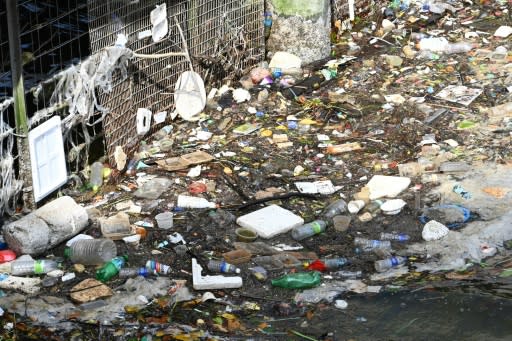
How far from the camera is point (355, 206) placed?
21.1 ft

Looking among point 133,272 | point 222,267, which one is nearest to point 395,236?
point 222,267

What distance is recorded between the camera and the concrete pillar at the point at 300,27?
340 inches

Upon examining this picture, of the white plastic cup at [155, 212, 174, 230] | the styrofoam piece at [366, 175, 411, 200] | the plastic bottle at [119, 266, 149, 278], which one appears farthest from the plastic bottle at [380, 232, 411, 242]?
the plastic bottle at [119, 266, 149, 278]

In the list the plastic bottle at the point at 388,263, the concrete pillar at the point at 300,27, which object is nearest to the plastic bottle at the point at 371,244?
the plastic bottle at the point at 388,263

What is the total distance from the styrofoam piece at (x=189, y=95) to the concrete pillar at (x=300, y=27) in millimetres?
1225

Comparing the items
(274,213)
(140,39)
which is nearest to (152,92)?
(140,39)

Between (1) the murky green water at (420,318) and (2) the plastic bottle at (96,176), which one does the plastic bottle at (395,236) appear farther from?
(2) the plastic bottle at (96,176)

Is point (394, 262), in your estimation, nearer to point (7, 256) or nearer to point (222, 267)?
point (222, 267)

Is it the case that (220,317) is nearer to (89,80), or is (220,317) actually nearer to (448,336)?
(448,336)

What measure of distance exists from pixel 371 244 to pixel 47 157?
228 cm

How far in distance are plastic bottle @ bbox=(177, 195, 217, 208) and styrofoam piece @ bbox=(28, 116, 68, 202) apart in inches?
33.3

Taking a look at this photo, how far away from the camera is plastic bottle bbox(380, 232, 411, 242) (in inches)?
238

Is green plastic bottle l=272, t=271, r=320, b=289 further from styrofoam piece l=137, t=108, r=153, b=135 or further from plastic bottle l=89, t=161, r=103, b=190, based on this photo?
styrofoam piece l=137, t=108, r=153, b=135

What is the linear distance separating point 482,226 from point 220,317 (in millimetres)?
1974
